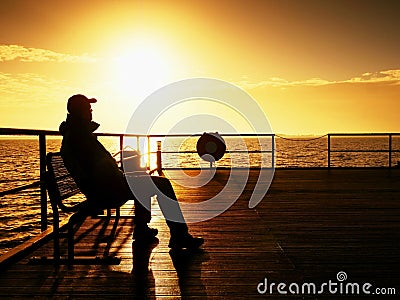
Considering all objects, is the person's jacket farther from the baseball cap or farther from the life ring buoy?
the life ring buoy

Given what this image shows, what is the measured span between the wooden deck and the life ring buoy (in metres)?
6.60

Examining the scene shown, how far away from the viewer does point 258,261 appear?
11.8 ft

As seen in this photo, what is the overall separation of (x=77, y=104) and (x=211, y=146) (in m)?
9.52

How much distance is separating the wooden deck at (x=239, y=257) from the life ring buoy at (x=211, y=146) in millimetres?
6595

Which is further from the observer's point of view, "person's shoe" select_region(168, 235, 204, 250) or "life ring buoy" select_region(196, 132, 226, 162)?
"life ring buoy" select_region(196, 132, 226, 162)

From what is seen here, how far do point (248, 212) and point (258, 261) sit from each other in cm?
232

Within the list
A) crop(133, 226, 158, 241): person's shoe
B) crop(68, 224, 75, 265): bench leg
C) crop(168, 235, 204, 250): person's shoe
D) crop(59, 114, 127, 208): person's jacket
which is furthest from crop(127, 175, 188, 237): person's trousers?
crop(68, 224, 75, 265): bench leg

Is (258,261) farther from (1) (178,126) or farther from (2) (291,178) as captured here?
(1) (178,126)

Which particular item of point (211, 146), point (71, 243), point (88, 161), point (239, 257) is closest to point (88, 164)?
point (88, 161)

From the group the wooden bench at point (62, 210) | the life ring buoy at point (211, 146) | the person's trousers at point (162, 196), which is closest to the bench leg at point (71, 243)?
the wooden bench at point (62, 210)

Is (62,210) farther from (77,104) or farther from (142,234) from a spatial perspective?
(142,234)

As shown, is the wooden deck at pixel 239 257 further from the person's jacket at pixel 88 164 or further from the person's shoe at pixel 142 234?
the person's jacket at pixel 88 164

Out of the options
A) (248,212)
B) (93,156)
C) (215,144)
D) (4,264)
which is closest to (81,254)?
(4,264)

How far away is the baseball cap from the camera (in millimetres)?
3584
